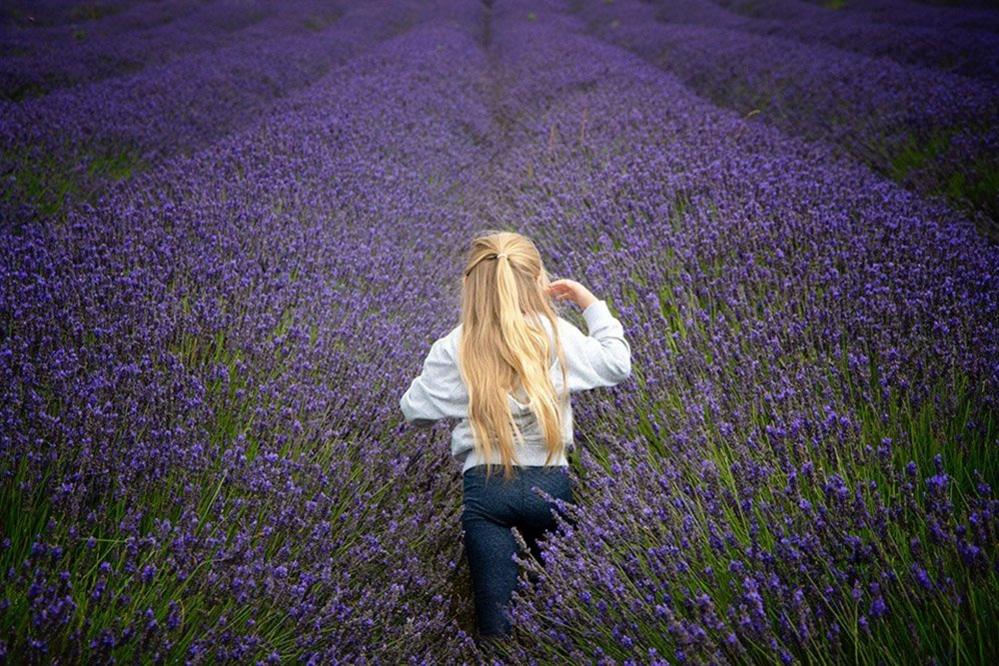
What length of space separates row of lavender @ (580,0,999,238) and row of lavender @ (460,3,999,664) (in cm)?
102

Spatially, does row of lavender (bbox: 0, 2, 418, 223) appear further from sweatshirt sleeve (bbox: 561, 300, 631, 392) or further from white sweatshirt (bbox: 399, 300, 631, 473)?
sweatshirt sleeve (bbox: 561, 300, 631, 392)

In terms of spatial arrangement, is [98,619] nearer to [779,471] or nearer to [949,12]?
[779,471]

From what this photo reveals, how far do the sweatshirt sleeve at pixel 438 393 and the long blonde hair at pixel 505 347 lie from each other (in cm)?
6

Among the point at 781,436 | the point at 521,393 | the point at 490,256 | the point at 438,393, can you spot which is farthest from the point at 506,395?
the point at 781,436

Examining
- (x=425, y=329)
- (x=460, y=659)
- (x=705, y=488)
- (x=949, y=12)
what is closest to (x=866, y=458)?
(x=705, y=488)

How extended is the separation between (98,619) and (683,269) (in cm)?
209

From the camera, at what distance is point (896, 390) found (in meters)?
1.68

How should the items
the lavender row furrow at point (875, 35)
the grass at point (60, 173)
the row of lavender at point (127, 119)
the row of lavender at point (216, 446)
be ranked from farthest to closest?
the lavender row furrow at point (875, 35)
the row of lavender at point (127, 119)
the grass at point (60, 173)
the row of lavender at point (216, 446)

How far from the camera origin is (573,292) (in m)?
2.15

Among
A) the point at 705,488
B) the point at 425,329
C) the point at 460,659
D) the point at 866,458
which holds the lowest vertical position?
the point at 460,659

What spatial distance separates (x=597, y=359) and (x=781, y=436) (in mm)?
549

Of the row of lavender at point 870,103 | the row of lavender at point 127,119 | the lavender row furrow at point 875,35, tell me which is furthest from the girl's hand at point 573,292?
the lavender row furrow at point 875,35

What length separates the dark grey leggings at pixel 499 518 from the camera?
1.78 metres

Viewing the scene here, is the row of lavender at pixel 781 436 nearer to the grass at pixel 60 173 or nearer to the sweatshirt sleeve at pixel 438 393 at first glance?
the sweatshirt sleeve at pixel 438 393
